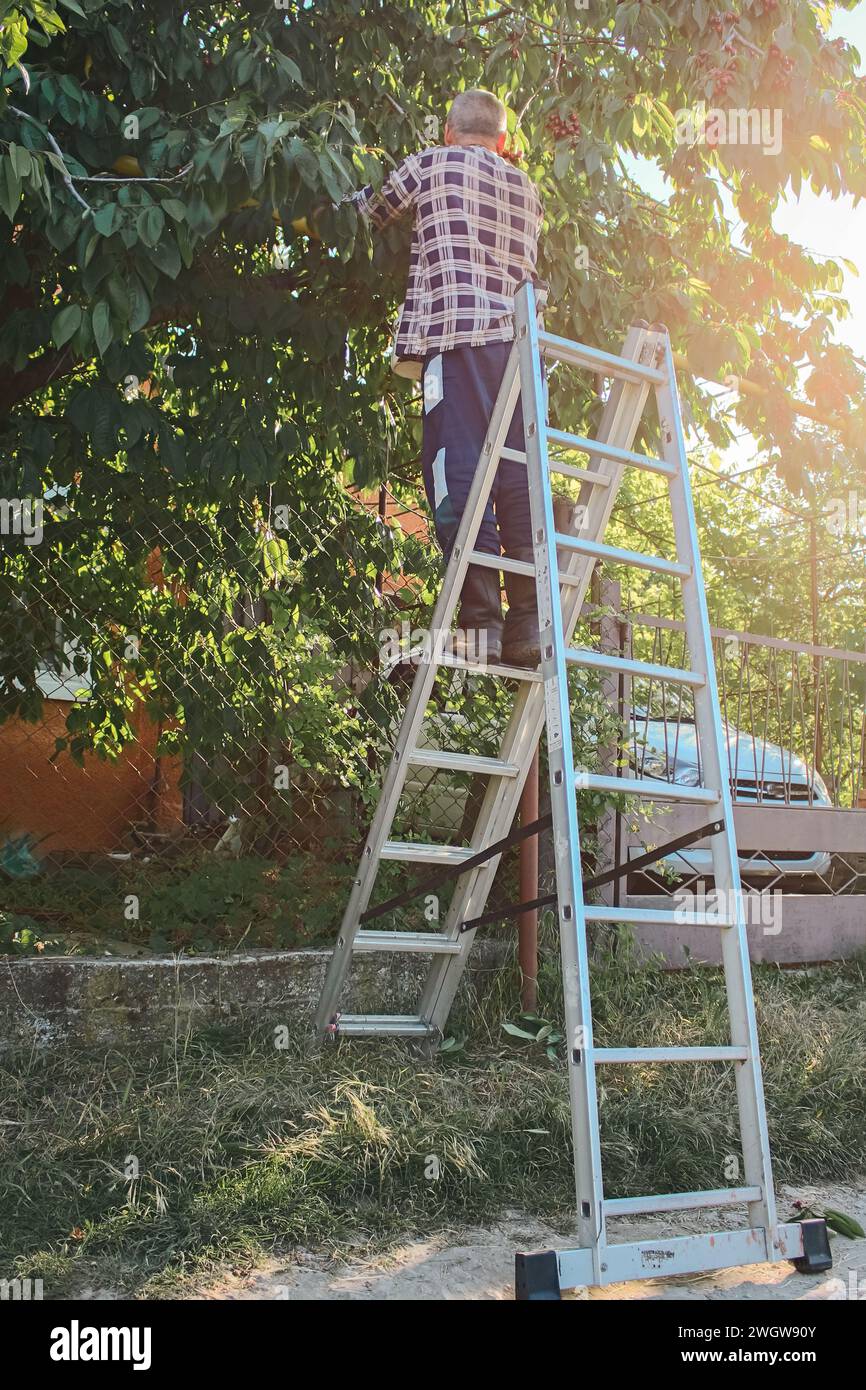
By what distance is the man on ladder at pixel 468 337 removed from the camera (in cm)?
361

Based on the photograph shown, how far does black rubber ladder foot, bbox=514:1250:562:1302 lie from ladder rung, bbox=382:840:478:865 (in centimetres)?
154

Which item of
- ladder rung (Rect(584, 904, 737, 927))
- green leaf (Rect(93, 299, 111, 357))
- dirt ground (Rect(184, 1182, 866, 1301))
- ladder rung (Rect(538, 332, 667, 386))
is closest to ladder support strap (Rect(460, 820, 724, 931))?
ladder rung (Rect(584, 904, 737, 927))

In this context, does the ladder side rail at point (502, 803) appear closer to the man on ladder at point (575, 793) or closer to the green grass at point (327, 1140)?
the man on ladder at point (575, 793)

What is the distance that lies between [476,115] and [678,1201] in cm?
330

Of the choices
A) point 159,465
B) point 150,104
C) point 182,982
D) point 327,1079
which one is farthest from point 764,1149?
point 150,104

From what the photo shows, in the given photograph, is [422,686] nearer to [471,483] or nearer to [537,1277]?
[471,483]

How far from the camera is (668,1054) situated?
104 inches

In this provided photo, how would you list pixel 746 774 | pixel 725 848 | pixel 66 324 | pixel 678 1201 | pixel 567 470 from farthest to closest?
1. pixel 746 774
2. pixel 567 470
3. pixel 66 324
4. pixel 725 848
5. pixel 678 1201

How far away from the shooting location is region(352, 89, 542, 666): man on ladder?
142 inches

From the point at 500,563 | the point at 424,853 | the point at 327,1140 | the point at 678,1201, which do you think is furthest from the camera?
the point at 424,853

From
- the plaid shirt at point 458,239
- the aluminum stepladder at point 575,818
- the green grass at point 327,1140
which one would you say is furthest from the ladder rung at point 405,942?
the plaid shirt at point 458,239

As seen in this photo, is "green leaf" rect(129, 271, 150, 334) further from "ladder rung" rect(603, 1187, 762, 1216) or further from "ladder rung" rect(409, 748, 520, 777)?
"ladder rung" rect(603, 1187, 762, 1216)

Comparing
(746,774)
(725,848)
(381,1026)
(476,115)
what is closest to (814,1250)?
(725,848)

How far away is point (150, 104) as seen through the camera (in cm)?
407
